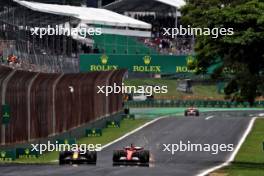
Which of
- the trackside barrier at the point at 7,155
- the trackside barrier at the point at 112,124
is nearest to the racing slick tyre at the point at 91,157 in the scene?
the trackside barrier at the point at 7,155

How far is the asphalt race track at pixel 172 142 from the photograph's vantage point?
1412 inches

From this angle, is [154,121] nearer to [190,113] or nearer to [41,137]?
[190,113]

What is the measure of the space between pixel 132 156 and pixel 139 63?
30.6m

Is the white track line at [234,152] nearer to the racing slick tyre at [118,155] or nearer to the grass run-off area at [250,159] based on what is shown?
the grass run-off area at [250,159]

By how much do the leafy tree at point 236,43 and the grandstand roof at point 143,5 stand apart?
68.7 m

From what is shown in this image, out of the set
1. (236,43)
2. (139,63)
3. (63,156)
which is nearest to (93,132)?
(139,63)

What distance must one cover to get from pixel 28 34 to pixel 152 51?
3436 cm

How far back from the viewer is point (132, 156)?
41.3m

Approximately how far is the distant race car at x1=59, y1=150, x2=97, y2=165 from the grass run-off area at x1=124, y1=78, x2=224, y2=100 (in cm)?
3031

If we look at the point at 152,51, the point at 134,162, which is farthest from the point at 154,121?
the point at 134,162

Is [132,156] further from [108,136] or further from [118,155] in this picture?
[108,136]

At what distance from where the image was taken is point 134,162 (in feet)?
135

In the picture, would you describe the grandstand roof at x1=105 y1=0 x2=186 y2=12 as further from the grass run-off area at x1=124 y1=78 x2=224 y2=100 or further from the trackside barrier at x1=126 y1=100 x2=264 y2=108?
the grass run-off area at x1=124 y1=78 x2=224 y2=100

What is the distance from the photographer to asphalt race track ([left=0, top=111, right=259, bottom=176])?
1412 inches
